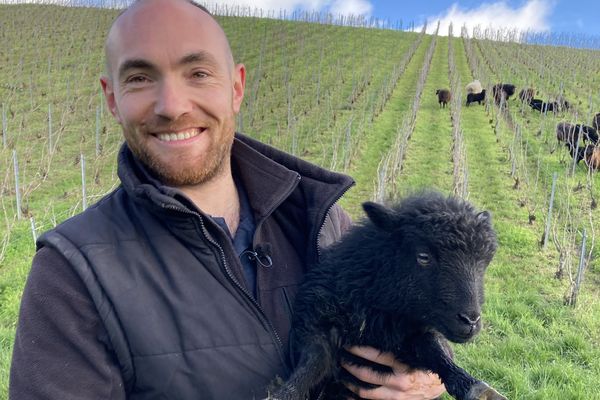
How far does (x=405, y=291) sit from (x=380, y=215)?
1.32 ft

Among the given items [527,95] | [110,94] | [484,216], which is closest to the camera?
[110,94]

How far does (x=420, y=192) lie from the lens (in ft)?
9.23

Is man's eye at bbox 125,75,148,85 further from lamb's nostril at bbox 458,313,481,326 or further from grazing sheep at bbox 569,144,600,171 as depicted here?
grazing sheep at bbox 569,144,600,171

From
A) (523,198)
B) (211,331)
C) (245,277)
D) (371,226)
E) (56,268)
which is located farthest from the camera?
(523,198)

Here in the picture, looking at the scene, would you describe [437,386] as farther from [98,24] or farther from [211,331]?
[98,24]

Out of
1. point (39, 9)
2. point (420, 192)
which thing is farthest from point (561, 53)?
point (420, 192)

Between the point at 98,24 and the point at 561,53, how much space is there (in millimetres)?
45420

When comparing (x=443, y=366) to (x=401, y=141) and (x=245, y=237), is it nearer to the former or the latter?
(x=245, y=237)

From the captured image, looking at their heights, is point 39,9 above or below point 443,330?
above

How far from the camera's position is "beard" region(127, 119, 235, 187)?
213cm

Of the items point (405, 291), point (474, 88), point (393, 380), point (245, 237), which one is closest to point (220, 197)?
point (245, 237)

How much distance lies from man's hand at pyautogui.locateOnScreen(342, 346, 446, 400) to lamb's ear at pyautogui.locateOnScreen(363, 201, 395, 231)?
2.05 feet

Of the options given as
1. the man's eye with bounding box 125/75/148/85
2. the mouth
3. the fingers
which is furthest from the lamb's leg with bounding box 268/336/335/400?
the man's eye with bounding box 125/75/148/85

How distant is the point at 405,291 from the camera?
95.5 inches
